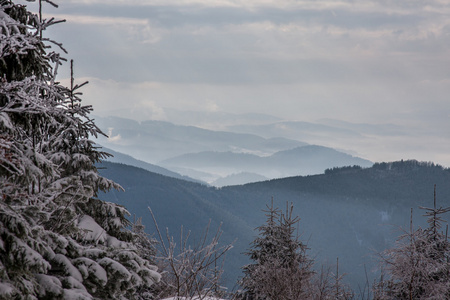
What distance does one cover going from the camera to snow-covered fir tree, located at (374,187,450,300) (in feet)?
50.3

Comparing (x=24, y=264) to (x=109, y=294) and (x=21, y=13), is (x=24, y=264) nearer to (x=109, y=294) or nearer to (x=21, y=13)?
(x=109, y=294)

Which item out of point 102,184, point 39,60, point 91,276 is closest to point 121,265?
point 91,276

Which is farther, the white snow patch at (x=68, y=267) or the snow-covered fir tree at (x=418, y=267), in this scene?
the snow-covered fir tree at (x=418, y=267)

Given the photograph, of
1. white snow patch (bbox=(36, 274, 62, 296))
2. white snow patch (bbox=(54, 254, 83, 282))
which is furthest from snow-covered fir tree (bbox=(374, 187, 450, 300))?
white snow patch (bbox=(36, 274, 62, 296))

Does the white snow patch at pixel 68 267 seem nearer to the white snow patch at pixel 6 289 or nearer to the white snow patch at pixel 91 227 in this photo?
the white snow patch at pixel 6 289

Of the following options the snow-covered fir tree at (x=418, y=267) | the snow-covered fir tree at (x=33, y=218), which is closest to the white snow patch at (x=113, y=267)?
the snow-covered fir tree at (x=33, y=218)

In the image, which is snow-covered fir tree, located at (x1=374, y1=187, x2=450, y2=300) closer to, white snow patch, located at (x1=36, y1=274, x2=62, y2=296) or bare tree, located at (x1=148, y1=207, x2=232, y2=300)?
bare tree, located at (x1=148, y1=207, x2=232, y2=300)

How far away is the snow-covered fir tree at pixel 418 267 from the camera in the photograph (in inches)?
604

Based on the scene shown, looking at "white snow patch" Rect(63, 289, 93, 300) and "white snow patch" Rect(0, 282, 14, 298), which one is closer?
"white snow patch" Rect(0, 282, 14, 298)

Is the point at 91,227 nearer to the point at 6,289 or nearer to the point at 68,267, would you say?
the point at 68,267

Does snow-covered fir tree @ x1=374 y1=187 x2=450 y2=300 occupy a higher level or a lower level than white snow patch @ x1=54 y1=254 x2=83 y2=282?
lower

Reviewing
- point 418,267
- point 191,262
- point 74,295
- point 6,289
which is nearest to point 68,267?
point 74,295

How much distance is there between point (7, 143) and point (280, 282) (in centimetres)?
1479

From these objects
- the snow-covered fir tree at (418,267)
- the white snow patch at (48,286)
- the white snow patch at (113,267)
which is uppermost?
the white snow patch at (113,267)
